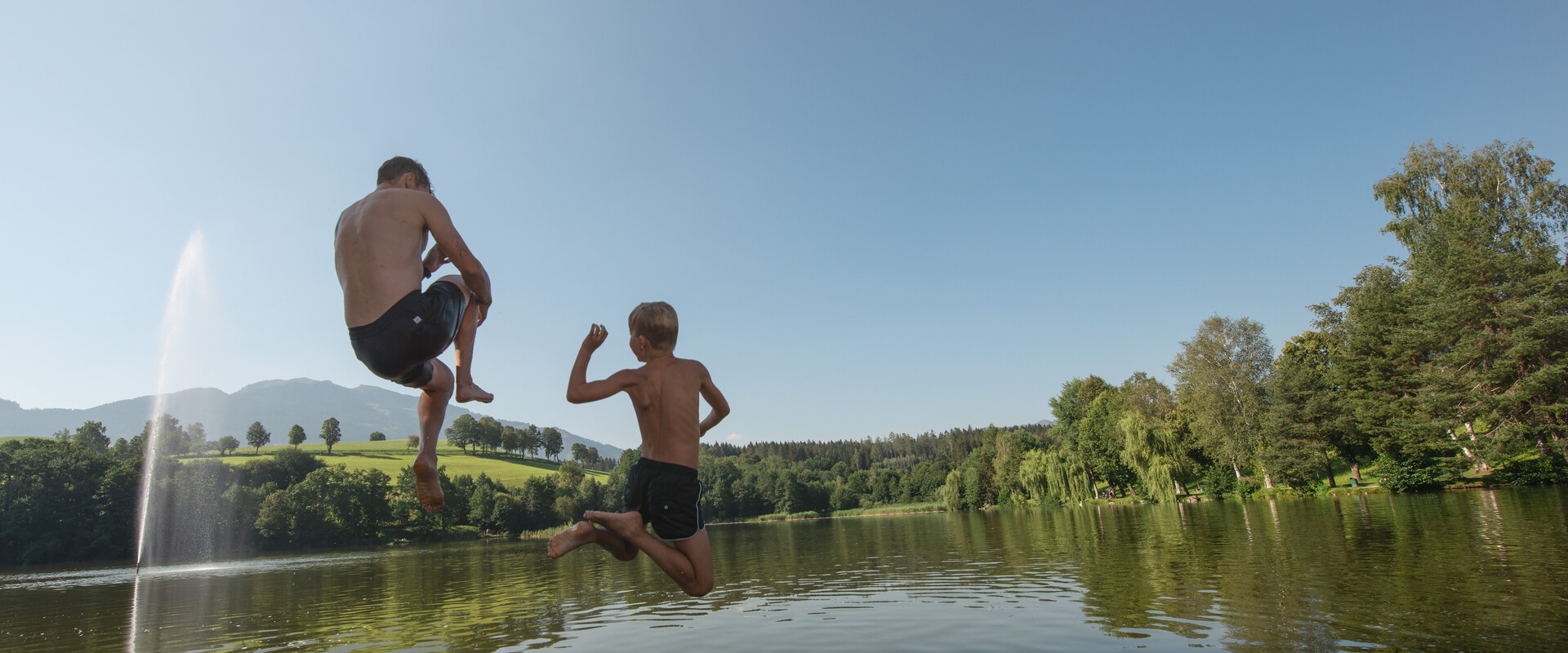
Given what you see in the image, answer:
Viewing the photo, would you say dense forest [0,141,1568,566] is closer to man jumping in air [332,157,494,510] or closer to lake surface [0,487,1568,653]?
lake surface [0,487,1568,653]

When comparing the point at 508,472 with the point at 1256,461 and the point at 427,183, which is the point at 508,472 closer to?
the point at 1256,461

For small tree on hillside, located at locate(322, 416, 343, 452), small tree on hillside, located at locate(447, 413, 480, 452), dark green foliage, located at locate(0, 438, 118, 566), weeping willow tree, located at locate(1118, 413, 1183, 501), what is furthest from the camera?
small tree on hillside, located at locate(322, 416, 343, 452)

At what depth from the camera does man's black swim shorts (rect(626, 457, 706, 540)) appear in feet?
15.0

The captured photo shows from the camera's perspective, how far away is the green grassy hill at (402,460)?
294 ft

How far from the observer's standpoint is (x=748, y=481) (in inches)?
4505

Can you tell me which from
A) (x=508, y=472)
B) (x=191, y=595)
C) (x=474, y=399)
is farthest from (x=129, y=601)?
(x=508, y=472)

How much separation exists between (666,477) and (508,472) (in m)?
102

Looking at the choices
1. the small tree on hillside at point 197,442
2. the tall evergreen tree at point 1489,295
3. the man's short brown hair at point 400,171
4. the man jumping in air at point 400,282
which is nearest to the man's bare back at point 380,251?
the man jumping in air at point 400,282

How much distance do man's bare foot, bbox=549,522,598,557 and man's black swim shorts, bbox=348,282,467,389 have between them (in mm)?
1433

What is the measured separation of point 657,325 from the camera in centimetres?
467

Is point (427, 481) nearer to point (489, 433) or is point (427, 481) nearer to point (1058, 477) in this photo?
point (1058, 477)

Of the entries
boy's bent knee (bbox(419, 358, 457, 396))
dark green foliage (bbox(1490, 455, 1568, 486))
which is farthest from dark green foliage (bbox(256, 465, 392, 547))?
dark green foliage (bbox(1490, 455, 1568, 486))

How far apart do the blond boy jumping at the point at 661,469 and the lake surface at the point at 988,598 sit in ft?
34.7

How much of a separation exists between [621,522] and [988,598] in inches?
647
